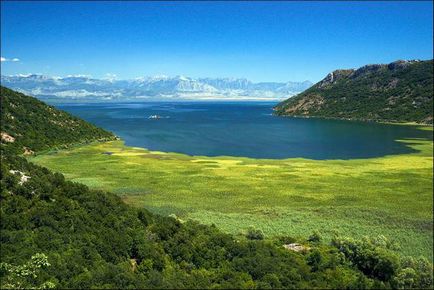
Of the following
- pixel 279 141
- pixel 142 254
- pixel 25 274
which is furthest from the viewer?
pixel 279 141

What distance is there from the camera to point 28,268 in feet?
103

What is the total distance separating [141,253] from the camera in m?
38.2

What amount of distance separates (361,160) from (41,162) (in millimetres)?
76398

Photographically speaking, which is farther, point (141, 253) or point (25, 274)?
point (141, 253)

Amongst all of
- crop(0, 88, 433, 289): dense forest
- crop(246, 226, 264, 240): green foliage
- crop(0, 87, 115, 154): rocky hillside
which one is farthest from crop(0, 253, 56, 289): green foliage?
crop(0, 87, 115, 154): rocky hillside

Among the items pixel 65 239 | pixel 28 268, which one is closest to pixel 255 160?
pixel 65 239

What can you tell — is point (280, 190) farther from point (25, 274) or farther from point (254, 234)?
point (25, 274)

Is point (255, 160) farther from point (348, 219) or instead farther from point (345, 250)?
point (345, 250)

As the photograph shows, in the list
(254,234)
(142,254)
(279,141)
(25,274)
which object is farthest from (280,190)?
(279,141)

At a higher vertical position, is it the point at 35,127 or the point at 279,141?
the point at 35,127

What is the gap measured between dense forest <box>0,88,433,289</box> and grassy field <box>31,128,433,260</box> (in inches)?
288

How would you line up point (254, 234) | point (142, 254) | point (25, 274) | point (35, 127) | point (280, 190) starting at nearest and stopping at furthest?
point (25, 274) < point (142, 254) < point (254, 234) < point (280, 190) < point (35, 127)

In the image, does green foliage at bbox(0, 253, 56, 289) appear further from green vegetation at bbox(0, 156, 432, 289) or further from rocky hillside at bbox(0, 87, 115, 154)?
rocky hillside at bbox(0, 87, 115, 154)

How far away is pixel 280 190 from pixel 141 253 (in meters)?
40.3
